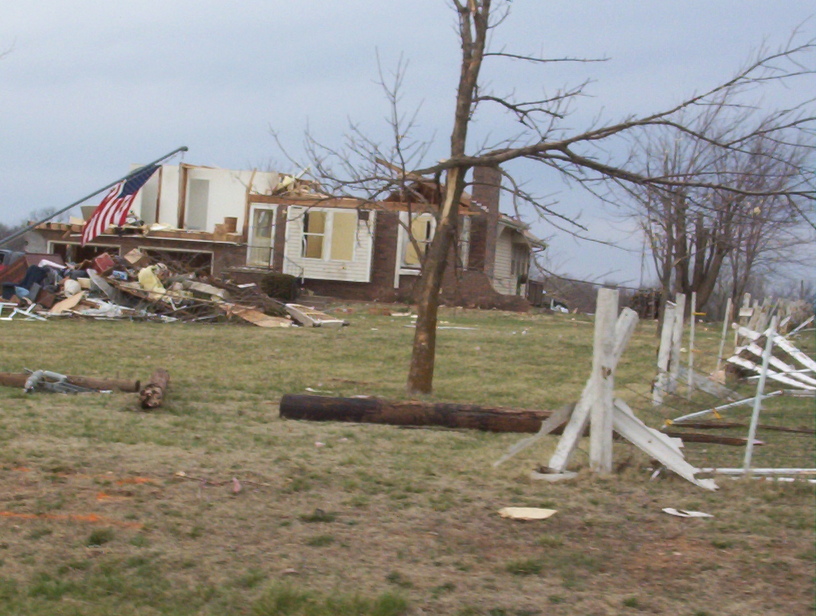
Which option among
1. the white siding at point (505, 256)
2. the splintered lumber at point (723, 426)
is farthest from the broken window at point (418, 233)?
the splintered lumber at point (723, 426)

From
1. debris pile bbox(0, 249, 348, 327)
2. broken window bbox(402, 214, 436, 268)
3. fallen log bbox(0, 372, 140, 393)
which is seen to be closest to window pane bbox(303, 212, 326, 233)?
broken window bbox(402, 214, 436, 268)

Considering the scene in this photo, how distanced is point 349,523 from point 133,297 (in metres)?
17.9

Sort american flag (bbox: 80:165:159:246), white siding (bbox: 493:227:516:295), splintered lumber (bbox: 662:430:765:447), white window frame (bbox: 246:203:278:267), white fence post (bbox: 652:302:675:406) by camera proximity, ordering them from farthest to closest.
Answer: white siding (bbox: 493:227:516:295)
white window frame (bbox: 246:203:278:267)
american flag (bbox: 80:165:159:246)
white fence post (bbox: 652:302:675:406)
splintered lumber (bbox: 662:430:765:447)

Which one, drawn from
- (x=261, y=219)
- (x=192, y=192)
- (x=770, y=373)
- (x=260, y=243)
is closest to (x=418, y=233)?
(x=261, y=219)

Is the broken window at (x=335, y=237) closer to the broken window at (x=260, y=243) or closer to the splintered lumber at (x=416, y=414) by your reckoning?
the broken window at (x=260, y=243)

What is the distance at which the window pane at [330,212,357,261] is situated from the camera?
3145 centimetres

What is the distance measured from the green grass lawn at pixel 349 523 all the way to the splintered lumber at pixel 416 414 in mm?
127

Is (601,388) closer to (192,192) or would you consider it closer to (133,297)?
(133,297)

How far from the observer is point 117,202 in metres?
18.4

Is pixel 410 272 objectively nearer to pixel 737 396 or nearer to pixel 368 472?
pixel 737 396

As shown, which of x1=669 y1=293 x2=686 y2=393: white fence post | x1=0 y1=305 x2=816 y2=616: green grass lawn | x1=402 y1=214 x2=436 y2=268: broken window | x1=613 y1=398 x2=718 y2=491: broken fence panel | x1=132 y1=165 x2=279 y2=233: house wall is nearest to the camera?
x1=0 y1=305 x2=816 y2=616: green grass lawn

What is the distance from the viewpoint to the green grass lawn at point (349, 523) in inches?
169

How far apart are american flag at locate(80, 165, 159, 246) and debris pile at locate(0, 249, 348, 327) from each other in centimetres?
290

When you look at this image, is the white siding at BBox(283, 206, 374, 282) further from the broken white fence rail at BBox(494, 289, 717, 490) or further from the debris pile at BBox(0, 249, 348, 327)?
the broken white fence rail at BBox(494, 289, 717, 490)
